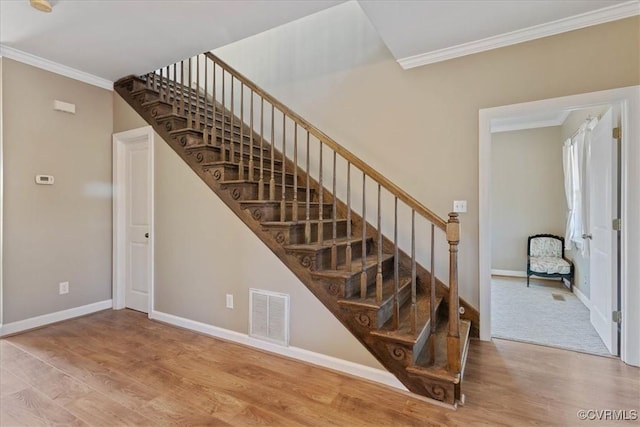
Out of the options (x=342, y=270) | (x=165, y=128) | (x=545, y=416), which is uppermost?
(x=165, y=128)

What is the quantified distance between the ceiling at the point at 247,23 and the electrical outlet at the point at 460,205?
4.29 feet

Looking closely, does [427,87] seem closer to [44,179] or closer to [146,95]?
[146,95]

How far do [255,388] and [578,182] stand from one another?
4386 mm

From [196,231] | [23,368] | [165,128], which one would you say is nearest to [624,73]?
[196,231]

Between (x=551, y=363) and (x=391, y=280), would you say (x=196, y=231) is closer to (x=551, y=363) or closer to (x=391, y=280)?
(x=391, y=280)

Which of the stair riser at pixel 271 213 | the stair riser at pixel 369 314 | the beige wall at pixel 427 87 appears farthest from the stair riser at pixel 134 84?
the stair riser at pixel 369 314

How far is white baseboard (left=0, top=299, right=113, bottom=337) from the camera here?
2955mm

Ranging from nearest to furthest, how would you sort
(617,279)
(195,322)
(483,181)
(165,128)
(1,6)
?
(1,6) → (617,279) → (483,181) → (195,322) → (165,128)

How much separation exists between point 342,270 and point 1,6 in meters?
3.16

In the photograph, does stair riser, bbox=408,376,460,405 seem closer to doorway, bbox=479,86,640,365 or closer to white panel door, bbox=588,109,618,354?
doorway, bbox=479,86,640,365

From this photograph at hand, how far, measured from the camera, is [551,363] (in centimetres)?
237

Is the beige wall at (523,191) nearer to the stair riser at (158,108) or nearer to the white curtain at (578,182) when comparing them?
the white curtain at (578,182)

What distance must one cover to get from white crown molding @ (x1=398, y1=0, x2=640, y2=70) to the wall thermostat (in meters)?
3.74

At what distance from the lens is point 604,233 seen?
2670 millimetres
